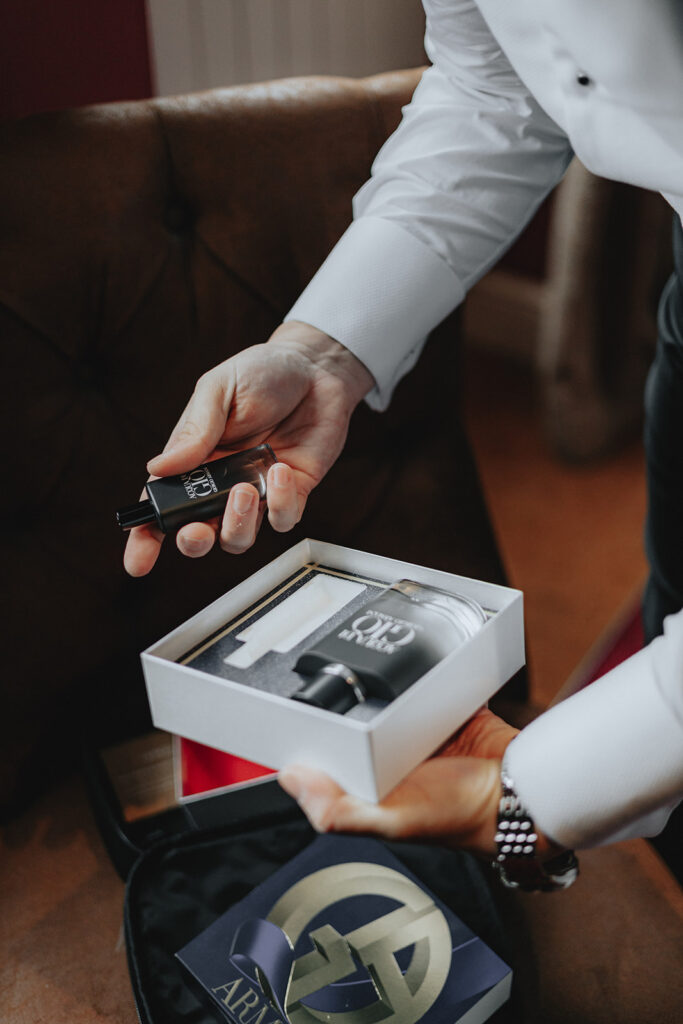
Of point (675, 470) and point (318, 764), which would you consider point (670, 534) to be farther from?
point (318, 764)

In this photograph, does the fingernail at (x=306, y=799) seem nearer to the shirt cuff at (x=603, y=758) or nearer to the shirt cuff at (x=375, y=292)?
the shirt cuff at (x=603, y=758)

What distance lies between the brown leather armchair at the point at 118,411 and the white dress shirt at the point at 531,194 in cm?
7

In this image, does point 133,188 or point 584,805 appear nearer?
point 584,805

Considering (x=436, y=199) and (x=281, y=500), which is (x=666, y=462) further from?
(x=281, y=500)

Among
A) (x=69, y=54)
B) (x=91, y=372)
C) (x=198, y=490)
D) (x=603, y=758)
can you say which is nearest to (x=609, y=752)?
(x=603, y=758)

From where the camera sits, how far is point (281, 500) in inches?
18.9

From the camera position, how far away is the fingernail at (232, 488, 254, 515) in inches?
18.1

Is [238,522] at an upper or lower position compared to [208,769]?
upper

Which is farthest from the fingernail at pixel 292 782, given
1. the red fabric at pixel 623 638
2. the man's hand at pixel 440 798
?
the red fabric at pixel 623 638

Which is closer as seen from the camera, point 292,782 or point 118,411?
point 292,782

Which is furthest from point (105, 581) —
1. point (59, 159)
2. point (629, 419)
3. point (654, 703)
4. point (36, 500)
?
point (629, 419)

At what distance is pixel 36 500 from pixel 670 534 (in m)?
0.54

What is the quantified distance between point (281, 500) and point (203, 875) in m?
0.26

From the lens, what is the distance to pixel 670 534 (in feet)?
2.81
